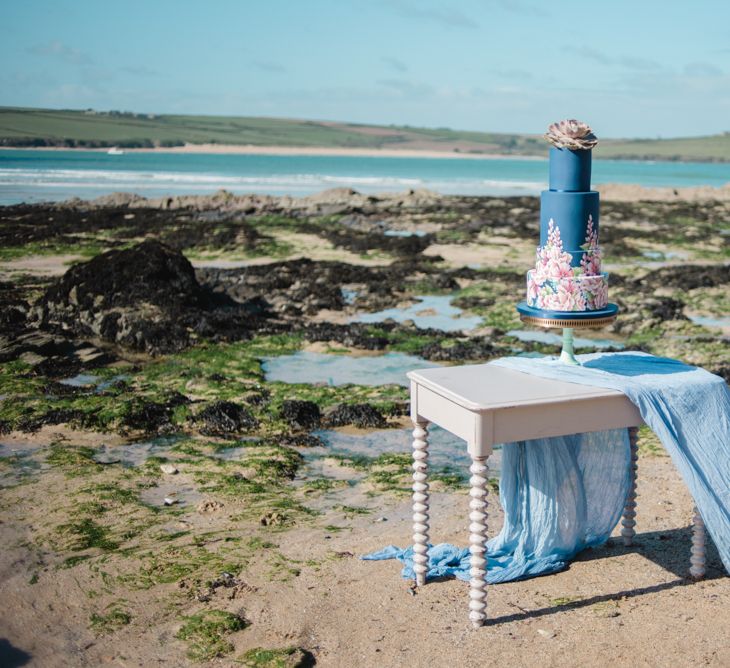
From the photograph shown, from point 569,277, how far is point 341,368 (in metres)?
6.83

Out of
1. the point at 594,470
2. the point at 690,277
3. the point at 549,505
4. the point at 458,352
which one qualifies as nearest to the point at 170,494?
the point at 549,505

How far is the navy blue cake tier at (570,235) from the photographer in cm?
537

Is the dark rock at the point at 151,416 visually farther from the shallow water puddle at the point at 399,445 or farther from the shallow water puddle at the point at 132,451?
the shallow water puddle at the point at 399,445

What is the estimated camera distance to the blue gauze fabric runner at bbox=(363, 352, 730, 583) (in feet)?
17.5

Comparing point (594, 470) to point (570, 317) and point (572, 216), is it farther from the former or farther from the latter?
point (572, 216)

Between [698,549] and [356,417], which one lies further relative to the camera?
[356,417]

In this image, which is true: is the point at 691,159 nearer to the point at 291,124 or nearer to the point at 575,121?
the point at 291,124

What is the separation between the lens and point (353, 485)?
7.64 metres

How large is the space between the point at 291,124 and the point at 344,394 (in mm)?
195666

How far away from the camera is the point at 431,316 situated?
1599 cm

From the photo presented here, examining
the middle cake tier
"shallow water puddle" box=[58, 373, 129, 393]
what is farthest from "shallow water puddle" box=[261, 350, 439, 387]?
the middle cake tier

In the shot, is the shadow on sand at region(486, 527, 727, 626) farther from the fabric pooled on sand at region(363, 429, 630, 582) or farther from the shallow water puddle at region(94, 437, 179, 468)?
the shallow water puddle at region(94, 437, 179, 468)

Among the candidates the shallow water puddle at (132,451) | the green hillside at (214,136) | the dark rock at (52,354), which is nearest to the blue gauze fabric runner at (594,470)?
the shallow water puddle at (132,451)

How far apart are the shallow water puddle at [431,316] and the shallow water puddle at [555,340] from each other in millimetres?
859
